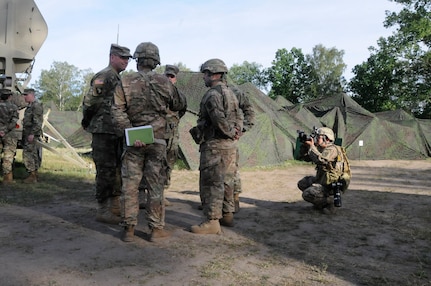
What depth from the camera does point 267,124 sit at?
13047 mm

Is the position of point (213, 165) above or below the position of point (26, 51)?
below

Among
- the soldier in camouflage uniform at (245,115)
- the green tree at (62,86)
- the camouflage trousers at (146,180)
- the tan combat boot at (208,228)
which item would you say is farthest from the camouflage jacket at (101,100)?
the green tree at (62,86)

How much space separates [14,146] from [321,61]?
48584 millimetres

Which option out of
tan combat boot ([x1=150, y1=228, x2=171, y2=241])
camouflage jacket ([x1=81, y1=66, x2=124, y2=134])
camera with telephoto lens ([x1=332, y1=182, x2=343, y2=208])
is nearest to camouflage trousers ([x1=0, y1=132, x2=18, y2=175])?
camouflage jacket ([x1=81, y1=66, x2=124, y2=134])

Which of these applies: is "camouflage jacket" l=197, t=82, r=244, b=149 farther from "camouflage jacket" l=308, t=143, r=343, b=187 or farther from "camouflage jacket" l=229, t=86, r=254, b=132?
"camouflage jacket" l=308, t=143, r=343, b=187

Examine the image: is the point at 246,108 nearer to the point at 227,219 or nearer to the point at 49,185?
the point at 227,219

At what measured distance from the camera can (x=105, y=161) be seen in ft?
17.3

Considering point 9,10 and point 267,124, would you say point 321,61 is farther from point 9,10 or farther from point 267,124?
point 9,10

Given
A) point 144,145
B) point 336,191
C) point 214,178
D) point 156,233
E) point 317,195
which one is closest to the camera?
point 144,145

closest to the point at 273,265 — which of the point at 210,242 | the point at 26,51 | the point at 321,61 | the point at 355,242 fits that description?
the point at 210,242

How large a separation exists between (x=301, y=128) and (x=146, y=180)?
1226 centimetres

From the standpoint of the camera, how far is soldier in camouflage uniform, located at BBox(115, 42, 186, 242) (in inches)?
174

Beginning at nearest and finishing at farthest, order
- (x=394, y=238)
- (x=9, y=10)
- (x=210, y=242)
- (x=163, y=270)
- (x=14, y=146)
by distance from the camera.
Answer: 1. (x=163, y=270)
2. (x=210, y=242)
3. (x=394, y=238)
4. (x=14, y=146)
5. (x=9, y=10)

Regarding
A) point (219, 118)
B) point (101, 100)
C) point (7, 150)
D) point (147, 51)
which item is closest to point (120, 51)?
point (101, 100)
